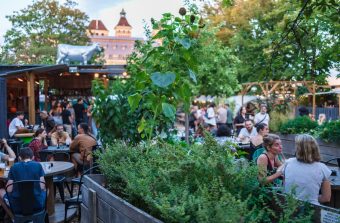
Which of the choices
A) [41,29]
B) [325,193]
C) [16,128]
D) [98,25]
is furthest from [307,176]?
[98,25]

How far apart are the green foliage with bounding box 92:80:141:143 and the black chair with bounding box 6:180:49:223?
2.13m

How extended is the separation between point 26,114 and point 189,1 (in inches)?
483

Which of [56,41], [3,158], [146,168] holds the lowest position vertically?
[3,158]

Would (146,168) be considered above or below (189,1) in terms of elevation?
below

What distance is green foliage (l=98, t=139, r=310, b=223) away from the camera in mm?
2400

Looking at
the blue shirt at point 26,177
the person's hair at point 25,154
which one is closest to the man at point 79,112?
the person's hair at point 25,154

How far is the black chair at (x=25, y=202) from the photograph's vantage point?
16.9ft

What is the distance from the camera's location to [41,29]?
116 feet

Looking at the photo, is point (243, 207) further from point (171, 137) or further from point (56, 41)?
point (56, 41)

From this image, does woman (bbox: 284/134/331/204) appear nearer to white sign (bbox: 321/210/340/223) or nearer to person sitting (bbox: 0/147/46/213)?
white sign (bbox: 321/210/340/223)

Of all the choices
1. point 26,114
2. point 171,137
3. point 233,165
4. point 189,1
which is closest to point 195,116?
point 26,114

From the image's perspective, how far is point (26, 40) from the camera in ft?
116

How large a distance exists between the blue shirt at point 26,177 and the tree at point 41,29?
30024 millimetres

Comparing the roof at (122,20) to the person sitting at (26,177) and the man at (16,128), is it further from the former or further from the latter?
the person sitting at (26,177)
